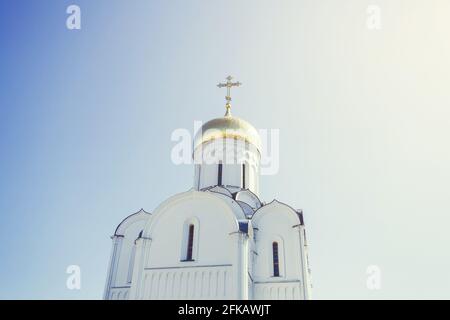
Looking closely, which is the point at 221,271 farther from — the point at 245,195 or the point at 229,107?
the point at 229,107

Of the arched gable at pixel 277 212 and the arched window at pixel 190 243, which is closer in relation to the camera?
the arched window at pixel 190 243

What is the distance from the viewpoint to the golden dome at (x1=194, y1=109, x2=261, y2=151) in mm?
14359

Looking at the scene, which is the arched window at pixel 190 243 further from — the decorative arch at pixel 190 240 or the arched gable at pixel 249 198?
the arched gable at pixel 249 198

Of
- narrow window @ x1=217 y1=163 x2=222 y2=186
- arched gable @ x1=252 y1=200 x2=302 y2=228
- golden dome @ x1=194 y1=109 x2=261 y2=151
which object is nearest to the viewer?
arched gable @ x1=252 y1=200 x2=302 y2=228

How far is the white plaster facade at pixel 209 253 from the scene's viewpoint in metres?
9.83

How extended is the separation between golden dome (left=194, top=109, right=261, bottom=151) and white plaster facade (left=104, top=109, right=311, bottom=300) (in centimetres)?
310

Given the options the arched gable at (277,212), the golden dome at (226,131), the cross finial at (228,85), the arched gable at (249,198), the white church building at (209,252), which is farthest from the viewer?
the cross finial at (228,85)

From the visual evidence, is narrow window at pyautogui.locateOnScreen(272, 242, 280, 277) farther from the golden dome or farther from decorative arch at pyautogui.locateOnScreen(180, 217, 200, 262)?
the golden dome

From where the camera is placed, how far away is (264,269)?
1088cm

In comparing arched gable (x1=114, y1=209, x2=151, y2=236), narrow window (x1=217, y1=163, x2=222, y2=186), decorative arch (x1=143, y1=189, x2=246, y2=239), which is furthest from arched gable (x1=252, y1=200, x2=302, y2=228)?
arched gable (x1=114, y1=209, x2=151, y2=236)

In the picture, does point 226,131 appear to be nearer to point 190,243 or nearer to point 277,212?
point 277,212

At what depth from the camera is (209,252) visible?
1031cm

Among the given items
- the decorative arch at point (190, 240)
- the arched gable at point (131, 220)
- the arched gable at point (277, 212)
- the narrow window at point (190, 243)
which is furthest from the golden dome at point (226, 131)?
the narrow window at point (190, 243)
